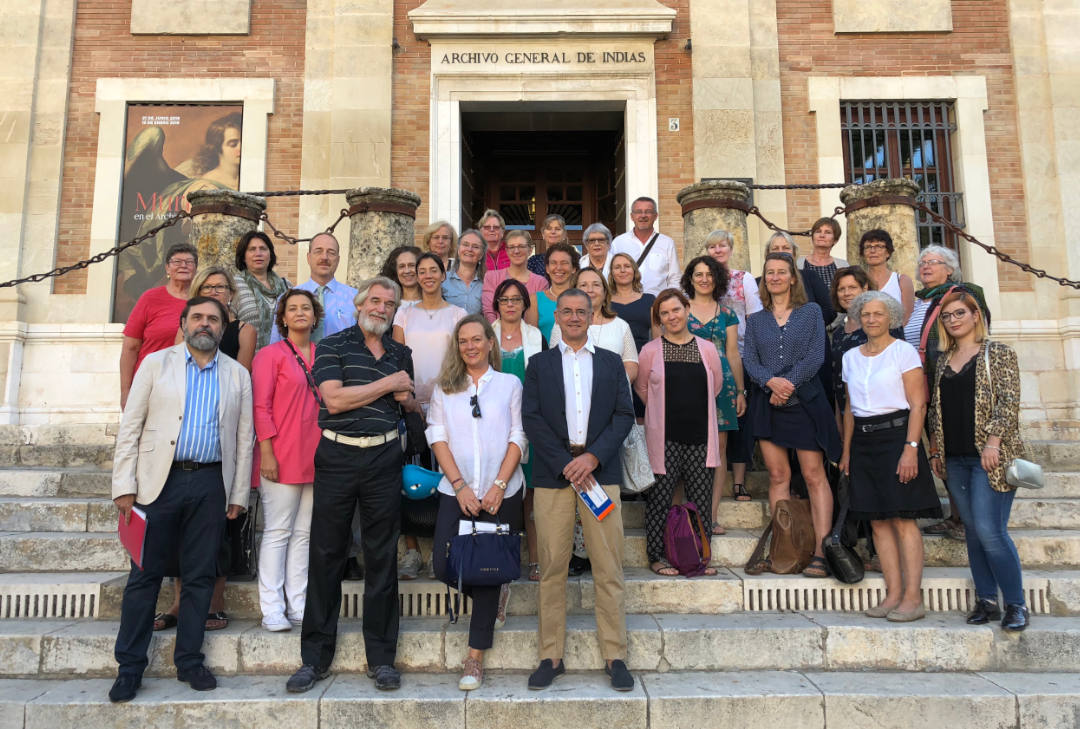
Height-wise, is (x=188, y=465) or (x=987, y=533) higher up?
(x=188, y=465)

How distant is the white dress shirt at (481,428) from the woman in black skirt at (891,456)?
222cm

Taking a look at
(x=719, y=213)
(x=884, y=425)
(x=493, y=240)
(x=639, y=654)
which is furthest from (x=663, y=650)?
(x=719, y=213)

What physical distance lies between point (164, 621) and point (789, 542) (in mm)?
3992

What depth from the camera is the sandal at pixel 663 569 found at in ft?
15.8

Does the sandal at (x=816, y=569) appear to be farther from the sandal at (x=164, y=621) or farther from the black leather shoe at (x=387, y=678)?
the sandal at (x=164, y=621)

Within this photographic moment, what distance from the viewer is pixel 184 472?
164 inches

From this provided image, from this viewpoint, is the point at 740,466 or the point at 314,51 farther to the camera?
the point at 314,51

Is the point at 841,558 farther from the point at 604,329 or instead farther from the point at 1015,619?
the point at 604,329

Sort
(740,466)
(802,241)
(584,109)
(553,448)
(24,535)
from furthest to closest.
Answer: (584,109)
(802,241)
(740,466)
(24,535)
(553,448)

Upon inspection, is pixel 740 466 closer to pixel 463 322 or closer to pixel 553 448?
pixel 553 448

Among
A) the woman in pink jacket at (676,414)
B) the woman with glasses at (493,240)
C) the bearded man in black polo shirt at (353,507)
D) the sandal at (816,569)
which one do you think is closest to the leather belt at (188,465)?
the bearded man in black polo shirt at (353,507)

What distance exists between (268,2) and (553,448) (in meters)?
10.1

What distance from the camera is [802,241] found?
1046 centimetres

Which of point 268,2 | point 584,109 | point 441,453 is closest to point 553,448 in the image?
point 441,453
